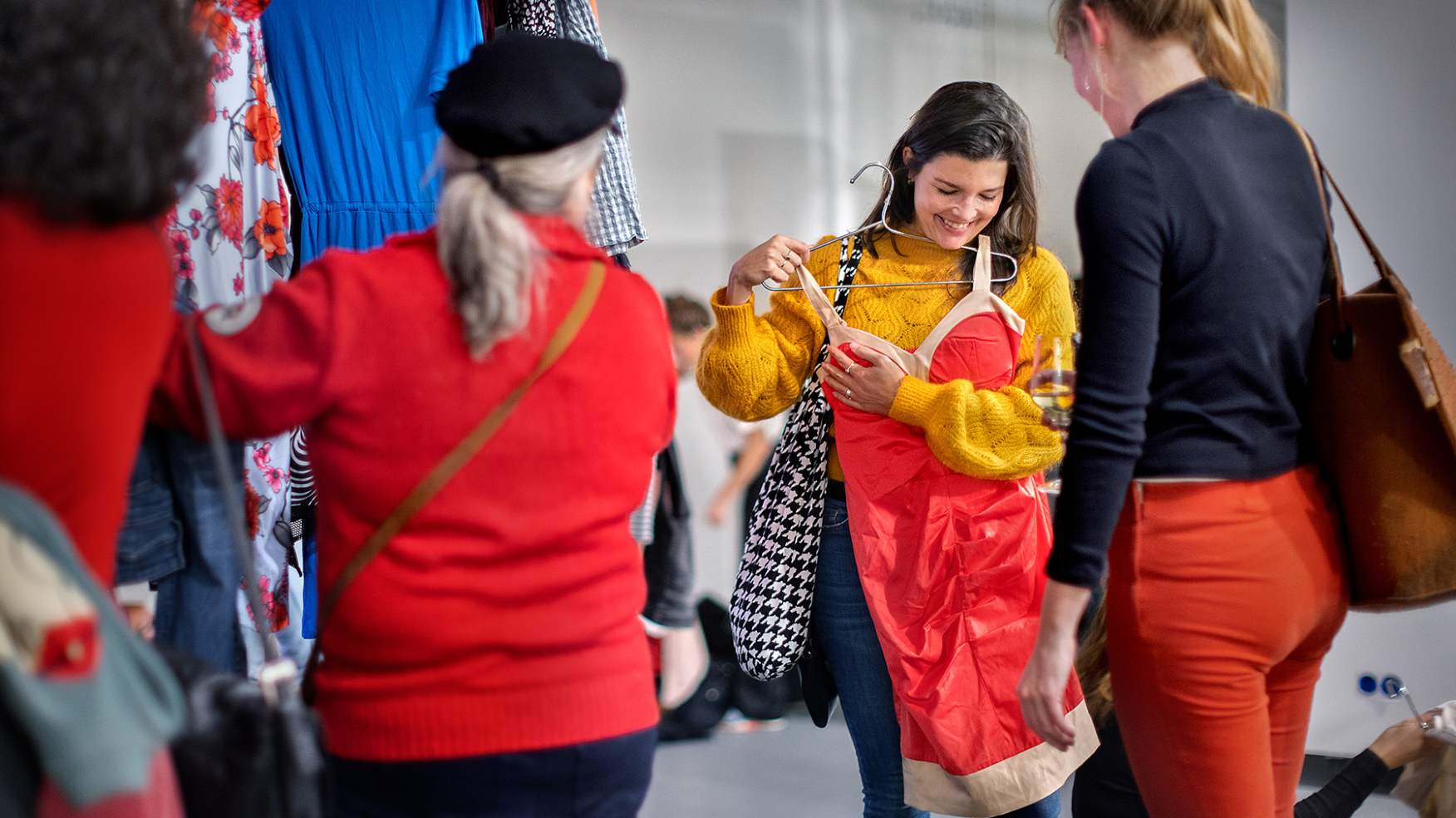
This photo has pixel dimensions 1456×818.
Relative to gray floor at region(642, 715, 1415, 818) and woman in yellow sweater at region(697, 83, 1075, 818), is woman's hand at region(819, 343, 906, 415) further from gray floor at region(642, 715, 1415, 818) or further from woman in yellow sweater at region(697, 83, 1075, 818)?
gray floor at region(642, 715, 1415, 818)

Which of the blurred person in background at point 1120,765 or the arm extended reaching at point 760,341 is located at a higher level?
the arm extended reaching at point 760,341

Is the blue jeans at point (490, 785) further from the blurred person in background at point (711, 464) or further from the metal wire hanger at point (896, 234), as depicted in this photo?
the blurred person in background at point (711, 464)

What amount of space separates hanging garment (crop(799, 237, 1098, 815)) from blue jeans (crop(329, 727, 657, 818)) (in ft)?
2.77

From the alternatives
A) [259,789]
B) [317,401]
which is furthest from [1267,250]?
[259,789]

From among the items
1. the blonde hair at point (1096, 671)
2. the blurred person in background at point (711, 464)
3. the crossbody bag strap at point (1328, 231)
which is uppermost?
the crossbody bag strap at point (1328, 231)

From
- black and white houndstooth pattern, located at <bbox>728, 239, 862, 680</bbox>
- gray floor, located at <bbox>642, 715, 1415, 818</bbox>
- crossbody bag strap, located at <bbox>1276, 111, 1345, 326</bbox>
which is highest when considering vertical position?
crossbody bag strap, located at <bbox>1276, 111, 1345, 326</bbox>

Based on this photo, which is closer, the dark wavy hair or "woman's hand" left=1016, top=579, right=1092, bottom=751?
"woman's hand" left=1016, top=579, right=1092, bottom=751

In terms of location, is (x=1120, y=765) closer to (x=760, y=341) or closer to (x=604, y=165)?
(x=760, y=341)

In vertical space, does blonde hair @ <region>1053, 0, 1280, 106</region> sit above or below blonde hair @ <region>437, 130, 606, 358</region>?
above

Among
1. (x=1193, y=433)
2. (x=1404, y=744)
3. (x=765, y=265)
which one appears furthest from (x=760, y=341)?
(x=1404, y=744)

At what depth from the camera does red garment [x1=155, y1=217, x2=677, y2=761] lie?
1.13 m

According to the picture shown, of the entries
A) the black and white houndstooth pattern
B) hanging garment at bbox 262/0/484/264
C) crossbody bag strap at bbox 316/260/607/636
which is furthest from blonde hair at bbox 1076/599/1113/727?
hanging garment at bbox 262/0/484/264

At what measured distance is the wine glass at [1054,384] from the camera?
182cm

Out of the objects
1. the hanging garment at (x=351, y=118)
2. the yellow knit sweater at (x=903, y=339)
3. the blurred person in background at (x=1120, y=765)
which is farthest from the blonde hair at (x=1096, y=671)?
the hanging garment at (x=351, y=118)
